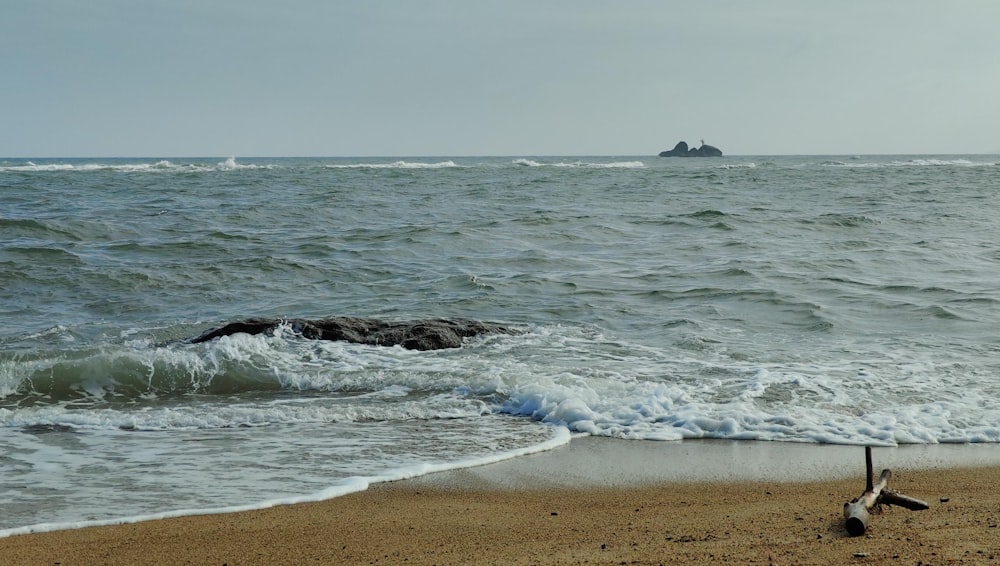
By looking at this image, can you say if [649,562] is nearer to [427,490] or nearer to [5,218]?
[427,490]

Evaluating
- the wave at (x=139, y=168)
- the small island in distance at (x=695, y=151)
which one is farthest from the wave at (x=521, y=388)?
the small island in distance at (x=695, y=151)

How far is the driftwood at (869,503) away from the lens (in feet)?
12.2

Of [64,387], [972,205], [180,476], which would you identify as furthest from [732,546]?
[972,205]

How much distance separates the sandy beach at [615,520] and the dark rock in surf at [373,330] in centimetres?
345

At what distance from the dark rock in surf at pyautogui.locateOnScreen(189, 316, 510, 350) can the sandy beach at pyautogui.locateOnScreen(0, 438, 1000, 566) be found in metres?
3.45

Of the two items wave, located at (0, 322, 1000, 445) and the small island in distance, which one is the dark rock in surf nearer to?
wave, located at (0, 322, 1000, 445)

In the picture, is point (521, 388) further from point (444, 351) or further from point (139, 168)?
point (139, 168)

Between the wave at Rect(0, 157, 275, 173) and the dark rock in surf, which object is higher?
the wave at Rect(0, 157, 275, 173)

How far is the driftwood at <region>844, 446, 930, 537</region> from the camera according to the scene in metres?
3.72

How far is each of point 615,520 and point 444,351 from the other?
14.9ft

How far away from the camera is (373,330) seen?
916cm

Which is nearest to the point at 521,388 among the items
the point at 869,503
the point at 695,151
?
the point at 869,503

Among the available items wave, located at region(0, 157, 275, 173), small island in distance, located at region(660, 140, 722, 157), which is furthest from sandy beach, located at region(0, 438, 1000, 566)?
small island in distance, located at region(660, 140, 722, 157)

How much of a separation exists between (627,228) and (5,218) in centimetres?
1275
